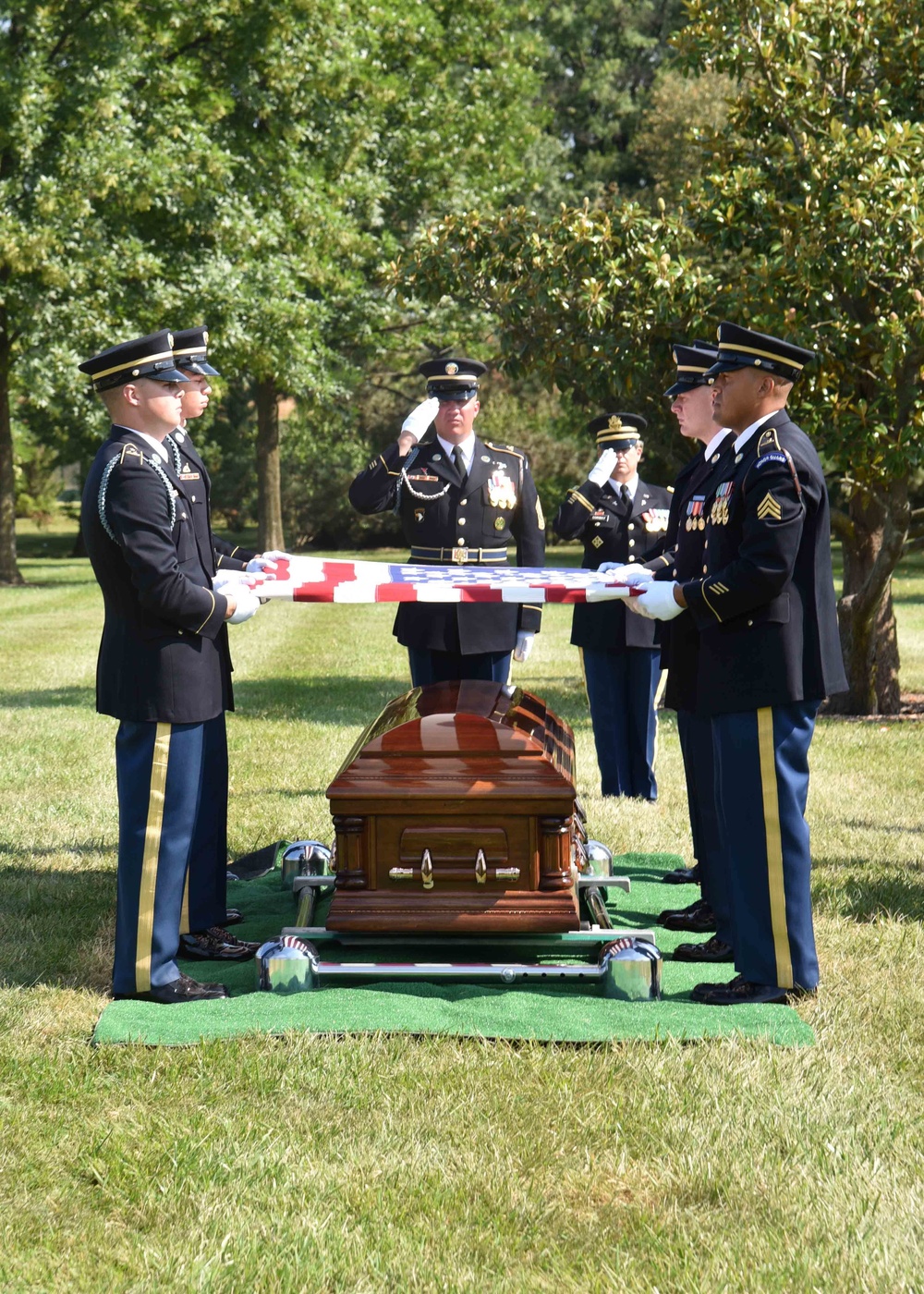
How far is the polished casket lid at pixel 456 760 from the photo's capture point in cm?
439

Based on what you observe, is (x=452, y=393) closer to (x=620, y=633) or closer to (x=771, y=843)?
(x=620, y=633)

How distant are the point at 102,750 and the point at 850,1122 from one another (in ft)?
20.6

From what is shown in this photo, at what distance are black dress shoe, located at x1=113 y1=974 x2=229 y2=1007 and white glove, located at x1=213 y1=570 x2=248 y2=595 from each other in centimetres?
121

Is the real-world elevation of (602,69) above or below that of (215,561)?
above

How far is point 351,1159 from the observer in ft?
10.7

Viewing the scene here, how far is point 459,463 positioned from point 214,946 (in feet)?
7.35

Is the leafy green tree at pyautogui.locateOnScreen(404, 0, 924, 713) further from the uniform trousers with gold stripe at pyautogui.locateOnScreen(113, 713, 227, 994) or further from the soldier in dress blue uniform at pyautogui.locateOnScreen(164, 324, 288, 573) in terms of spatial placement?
the uniform trousers with gold stripe at pyautogui.locateOnScreen(113, 713, 227, 994)

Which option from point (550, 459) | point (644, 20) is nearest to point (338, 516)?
point (550, 459)

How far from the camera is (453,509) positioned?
5.84 m

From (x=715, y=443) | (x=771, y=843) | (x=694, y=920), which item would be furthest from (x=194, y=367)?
(x=694, y=920)

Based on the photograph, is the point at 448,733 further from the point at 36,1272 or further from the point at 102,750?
the point at 102,750

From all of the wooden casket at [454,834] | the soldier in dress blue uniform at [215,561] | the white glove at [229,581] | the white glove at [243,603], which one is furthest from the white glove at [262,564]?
the wooden casket at [454,834]

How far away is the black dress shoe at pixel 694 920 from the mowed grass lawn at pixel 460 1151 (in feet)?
1.31

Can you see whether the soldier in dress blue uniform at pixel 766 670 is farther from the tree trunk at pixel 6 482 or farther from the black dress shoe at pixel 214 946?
the tree trunk at pixel 6 482
